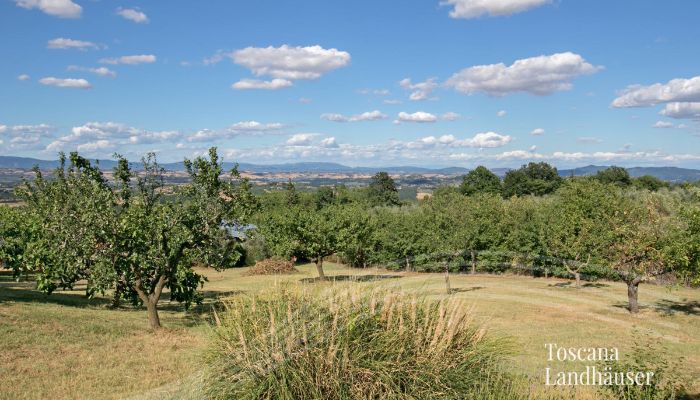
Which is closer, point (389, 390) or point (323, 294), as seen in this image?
point (389, 390)

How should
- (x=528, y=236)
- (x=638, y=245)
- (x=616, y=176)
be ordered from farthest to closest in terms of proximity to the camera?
1. (x=616, y=176)
2. (x=528, y=236)
3. (x=638, y=245)

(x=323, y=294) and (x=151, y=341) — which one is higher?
(x=323, y=294)

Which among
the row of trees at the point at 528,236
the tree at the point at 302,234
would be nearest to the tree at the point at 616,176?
the row of trees at the point at 528,236

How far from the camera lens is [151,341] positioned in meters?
18.5

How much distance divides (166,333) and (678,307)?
31773 millimetres

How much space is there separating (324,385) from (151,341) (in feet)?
43.5

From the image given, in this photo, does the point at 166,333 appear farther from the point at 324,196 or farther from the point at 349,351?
the point at 324,196

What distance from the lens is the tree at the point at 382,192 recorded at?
118 meters

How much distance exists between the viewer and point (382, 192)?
12275cm

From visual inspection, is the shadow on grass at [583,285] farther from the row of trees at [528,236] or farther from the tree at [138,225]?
the tree at [138,225]

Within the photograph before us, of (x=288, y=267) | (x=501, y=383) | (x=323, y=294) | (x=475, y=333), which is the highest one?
(x=323, y=294)

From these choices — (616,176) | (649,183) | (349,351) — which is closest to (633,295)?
(349,351)

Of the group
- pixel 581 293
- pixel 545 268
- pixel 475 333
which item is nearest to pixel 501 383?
pixel 475 333

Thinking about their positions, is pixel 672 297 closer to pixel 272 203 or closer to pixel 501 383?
pixel 501 383
